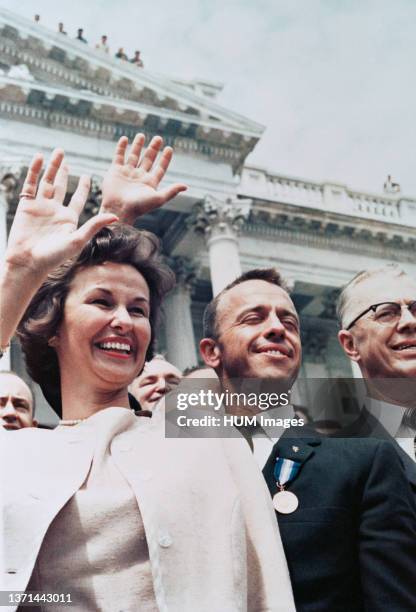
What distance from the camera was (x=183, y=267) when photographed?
52.2ft

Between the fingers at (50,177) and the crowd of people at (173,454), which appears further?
the fingers at (50,177)

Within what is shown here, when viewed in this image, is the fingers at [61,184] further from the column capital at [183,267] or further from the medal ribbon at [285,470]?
the column capital at [183,267]

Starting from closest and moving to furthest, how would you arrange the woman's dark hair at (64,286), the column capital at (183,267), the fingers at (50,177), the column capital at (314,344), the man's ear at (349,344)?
the woman's dark hair at (64,286) → the fingers at (50,177) → the man's ear at (349,344) → the column capital at (183,267) → the column capital at (314,344)

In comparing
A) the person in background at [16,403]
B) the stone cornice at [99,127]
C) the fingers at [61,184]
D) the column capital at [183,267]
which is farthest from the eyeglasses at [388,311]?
the column capital at [183,267]

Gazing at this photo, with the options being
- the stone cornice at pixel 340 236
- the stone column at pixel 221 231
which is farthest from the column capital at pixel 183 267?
the stone cornice at pixel 340 236

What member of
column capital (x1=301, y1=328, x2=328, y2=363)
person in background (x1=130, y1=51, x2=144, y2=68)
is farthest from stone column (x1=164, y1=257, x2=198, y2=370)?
person in background (x1=130, y1=51, x2=144, y2=68)

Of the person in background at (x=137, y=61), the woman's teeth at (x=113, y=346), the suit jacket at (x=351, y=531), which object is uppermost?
the person in background at (x=137, y=61)

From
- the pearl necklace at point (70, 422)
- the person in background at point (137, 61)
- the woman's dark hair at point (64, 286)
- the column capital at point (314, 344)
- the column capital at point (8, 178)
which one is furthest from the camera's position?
the column capital at point (314, 344)

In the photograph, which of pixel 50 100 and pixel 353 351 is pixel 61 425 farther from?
pixel 50 100

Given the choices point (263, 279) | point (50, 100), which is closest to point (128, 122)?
point (50, 100)

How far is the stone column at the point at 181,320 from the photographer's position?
14.7 metres

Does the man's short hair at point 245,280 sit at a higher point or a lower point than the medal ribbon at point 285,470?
higher

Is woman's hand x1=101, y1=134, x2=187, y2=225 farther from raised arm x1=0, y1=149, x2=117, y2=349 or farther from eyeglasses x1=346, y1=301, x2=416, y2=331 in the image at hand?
eyeglasses x1=346, y1=301, x2=416, y2=331

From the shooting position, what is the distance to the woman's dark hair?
300 cm
